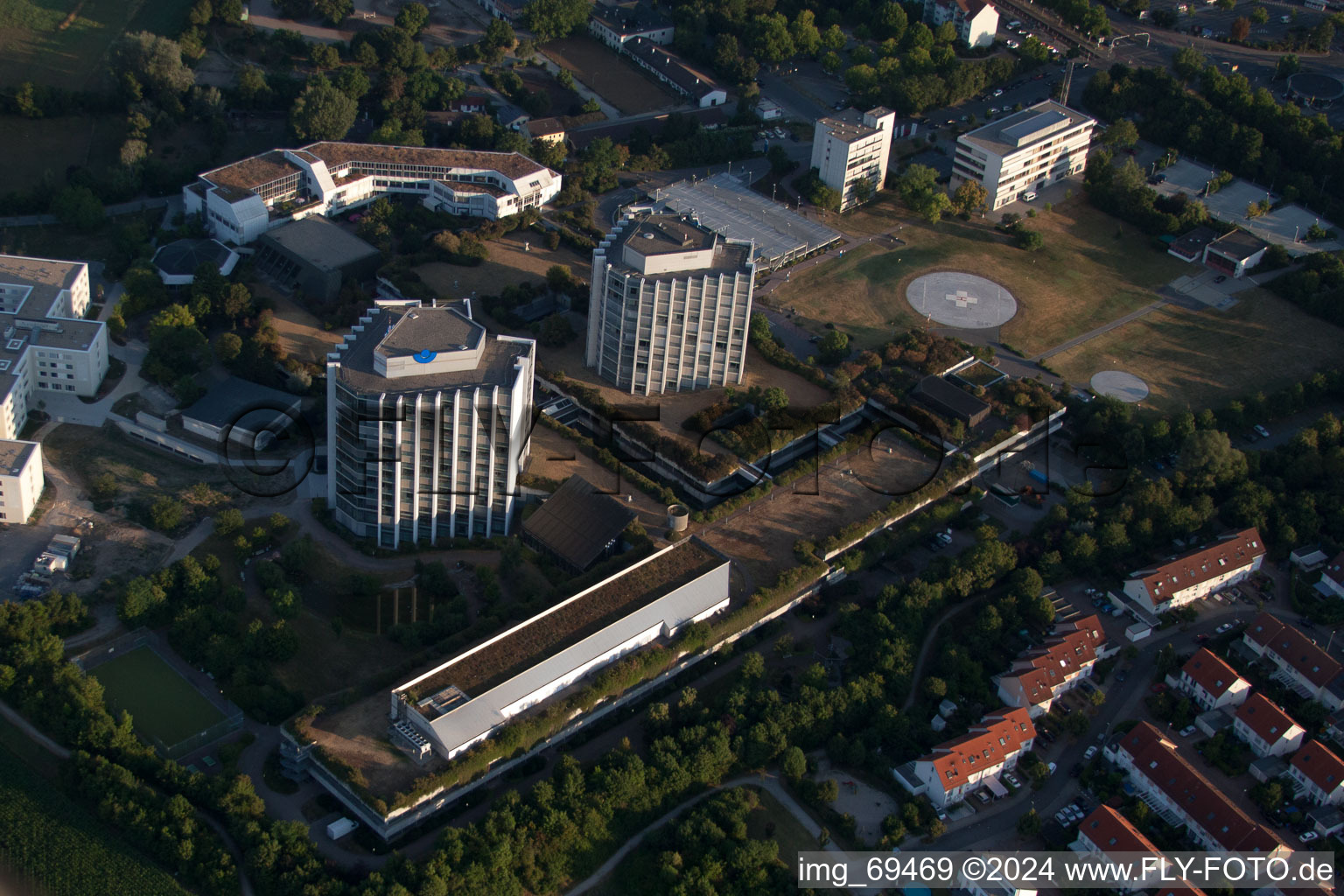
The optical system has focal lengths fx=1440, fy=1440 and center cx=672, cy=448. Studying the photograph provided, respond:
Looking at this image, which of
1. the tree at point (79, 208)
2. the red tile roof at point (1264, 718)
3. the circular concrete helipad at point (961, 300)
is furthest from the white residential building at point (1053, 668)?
the tree at point (79, 208)

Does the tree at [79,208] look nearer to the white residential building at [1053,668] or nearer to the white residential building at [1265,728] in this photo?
the white residential building at [1053,668]

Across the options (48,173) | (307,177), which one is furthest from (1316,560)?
(48,173)

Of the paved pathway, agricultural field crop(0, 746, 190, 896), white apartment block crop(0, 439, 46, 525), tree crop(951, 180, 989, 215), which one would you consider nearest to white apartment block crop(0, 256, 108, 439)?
white apartment block crop(0, 439, 46, 525)

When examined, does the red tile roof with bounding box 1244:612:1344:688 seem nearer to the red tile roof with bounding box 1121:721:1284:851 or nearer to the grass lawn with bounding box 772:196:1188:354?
the red tile roof with bounding box 1121:721:1284:851

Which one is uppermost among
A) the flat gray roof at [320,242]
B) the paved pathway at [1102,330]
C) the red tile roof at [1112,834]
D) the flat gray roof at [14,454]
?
the flat gray roof at [320,242]

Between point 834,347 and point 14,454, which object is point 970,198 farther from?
point 14,454

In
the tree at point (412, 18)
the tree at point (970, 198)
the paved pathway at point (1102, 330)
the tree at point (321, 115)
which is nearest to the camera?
the paved pathway at point (1102, 330)

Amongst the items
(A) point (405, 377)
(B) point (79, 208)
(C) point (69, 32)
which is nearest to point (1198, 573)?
(A) point (405, 377)

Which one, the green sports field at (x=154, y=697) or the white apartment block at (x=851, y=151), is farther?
the white apartment block at (x=851, y=151)
